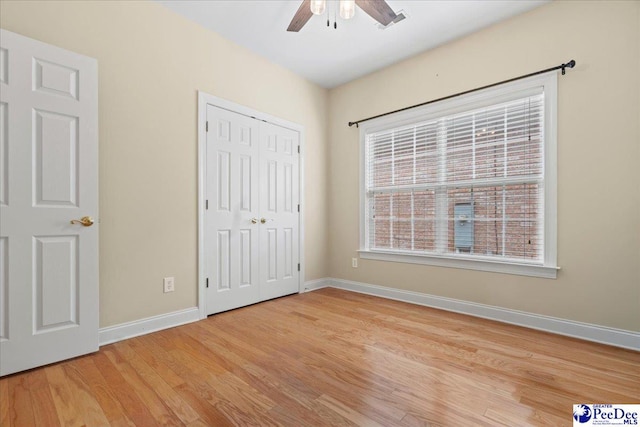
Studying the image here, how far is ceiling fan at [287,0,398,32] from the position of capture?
2.05m

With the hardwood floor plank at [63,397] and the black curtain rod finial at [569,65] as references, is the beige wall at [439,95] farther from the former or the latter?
the hardwood floor plank at [63,397]

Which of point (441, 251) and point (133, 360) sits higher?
point (441, 251)

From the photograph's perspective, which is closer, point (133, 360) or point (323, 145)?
point (133, 360)

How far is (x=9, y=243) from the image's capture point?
5.99 feet

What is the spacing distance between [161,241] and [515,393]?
269 cm

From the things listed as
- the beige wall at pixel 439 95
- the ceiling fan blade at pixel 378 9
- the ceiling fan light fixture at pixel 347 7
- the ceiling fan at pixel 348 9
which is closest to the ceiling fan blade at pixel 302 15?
the ceiling fan at pixel 348 9

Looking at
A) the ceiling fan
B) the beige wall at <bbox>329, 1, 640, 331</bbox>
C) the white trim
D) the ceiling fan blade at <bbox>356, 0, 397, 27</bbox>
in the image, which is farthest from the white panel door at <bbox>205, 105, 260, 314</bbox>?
the beige wall at <bbox>329, 1, 640, 331</bbox>

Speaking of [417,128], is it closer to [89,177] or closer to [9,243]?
[89,177]

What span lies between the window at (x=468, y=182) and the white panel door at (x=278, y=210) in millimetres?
884

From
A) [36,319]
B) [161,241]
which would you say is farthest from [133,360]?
[161,241]

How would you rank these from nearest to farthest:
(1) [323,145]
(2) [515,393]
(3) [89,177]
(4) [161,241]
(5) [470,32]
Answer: (2) [515,393] → (3) [89,177] → (4) [161,241] → (5) [470,32] → (1) [323,145]

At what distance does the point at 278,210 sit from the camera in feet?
11.8

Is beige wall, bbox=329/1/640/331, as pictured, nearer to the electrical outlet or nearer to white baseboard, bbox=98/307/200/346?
white baseboard, bbox=98/307/200/346

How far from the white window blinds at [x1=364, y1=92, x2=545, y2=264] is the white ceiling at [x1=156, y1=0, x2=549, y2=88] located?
778 millimetres
